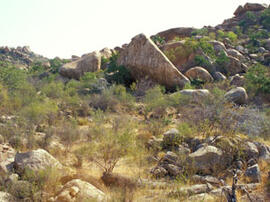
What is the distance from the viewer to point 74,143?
6.47m

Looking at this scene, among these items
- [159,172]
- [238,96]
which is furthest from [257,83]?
[159,172]

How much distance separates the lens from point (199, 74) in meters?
15.2

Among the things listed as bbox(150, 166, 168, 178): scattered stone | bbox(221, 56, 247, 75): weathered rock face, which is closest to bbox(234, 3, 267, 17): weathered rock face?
bbox(221, 56, 247, 75): weathered rock face

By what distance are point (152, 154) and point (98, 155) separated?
1372 mm

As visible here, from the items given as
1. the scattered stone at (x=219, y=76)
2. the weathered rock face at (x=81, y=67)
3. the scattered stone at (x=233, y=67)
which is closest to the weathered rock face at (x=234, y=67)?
the scattered stone at (x=233, y=67)

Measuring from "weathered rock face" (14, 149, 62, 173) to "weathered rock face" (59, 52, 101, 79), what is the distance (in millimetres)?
13925

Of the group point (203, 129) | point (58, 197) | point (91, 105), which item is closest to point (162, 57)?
point (91, 105)

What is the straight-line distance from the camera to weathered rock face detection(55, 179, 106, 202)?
3.50 meters

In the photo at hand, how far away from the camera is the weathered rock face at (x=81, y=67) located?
17922 millimetres

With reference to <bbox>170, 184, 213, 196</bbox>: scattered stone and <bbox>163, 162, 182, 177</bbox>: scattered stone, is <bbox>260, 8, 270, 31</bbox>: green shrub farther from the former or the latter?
<bbox>170, 184, 213, 196</bbox>: scattered stone

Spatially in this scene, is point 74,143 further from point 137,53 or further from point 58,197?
point 137,53

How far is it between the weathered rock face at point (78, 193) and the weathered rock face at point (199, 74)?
1239 cm

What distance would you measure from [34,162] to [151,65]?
36.1 ft

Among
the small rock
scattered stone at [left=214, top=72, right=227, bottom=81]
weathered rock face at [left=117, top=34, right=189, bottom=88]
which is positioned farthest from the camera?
scattered stone at [left=214, top=72, right=227, bottom=81]
